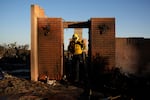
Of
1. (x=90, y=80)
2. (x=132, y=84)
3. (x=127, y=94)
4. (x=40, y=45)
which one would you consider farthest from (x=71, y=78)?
(x=127, y=94)

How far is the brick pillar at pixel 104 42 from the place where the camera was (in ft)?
49.2

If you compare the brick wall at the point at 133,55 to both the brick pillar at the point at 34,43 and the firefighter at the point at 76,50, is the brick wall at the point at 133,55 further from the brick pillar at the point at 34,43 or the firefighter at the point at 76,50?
the brick pillar at the point at 34,43

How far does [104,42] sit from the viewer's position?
14984 mm

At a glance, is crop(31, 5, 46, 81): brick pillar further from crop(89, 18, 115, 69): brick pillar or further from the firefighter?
crop(89, 18, 115, 69): brick pillar

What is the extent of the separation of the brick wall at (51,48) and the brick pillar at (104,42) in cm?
154

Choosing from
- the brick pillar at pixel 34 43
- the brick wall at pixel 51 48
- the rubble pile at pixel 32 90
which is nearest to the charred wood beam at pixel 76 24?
the brick wall at pixel 51 48

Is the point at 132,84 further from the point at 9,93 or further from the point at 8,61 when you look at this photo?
the point at 8,61

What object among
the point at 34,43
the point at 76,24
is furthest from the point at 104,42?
the point at 34,43

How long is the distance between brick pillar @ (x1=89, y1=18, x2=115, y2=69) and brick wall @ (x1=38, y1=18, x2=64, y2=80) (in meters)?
1.54

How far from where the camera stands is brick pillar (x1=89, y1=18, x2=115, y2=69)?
15.0m

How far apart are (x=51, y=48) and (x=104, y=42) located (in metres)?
2.56

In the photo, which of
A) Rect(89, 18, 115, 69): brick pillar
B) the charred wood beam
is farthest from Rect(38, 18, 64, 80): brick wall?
Rect(89, 18, 115, 69): brick pillar

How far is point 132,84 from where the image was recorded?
13.1 meters

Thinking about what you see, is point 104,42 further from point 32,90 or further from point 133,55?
point 32,90
